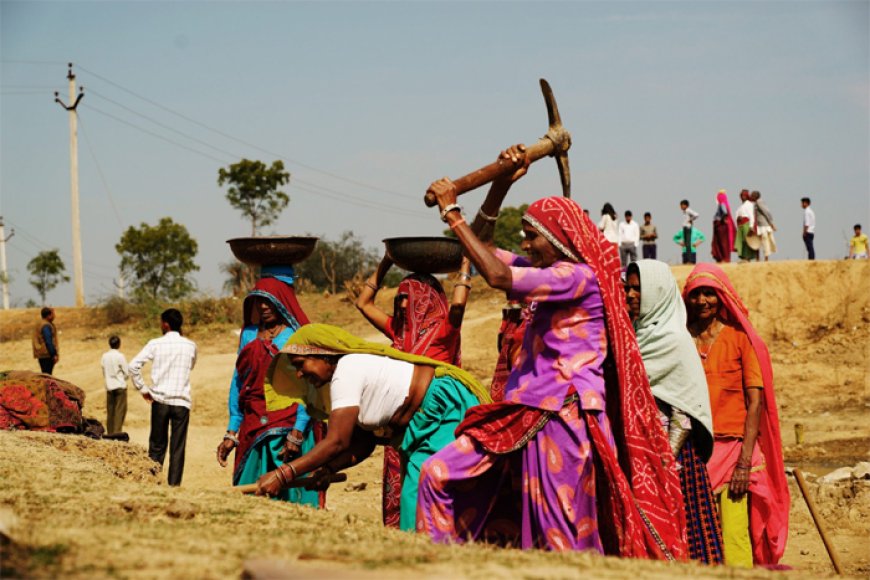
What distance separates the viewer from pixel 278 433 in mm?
7926

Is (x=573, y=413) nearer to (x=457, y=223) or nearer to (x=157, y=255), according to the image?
(x=457, y=223)

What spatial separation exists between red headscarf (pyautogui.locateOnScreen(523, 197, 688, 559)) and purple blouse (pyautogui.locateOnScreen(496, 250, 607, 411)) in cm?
8

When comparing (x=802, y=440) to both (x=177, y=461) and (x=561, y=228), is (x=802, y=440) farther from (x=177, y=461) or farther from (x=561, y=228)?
(x=561, y=228)

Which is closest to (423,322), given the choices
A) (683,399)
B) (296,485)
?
(683,399)

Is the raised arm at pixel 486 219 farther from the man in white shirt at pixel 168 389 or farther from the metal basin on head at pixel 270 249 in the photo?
the man in white shirt at pixel 168 389

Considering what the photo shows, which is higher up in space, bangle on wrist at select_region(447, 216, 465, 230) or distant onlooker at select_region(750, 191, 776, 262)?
distant onlooker at select_region(750, 191, 776, 262)

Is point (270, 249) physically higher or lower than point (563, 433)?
higher

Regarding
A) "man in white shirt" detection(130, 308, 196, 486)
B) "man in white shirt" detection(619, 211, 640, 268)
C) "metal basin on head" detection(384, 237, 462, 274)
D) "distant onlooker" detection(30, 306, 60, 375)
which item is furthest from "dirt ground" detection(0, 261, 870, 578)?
"man in white shirt" detection(619, 211, 640, 268)

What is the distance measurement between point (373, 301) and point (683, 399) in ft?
10.2

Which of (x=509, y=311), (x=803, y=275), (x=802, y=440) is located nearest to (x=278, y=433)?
(x=509, y=311)

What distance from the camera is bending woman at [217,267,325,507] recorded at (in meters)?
7.94

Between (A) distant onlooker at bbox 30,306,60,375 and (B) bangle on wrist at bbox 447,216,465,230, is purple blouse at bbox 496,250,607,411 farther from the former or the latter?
(A) distant onlooker at bbox 30,306,60,375

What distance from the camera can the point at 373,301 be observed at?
8.66 m

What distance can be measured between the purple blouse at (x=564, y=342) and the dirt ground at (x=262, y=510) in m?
0.89
